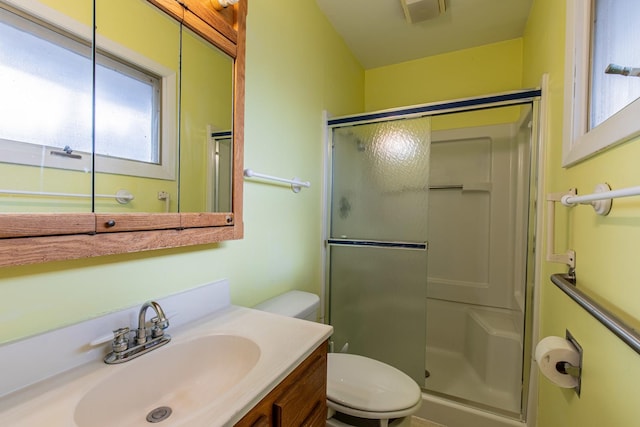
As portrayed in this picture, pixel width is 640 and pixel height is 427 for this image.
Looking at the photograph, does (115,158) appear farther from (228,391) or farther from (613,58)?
(613,58)

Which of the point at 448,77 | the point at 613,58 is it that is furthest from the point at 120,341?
the point at 448,77

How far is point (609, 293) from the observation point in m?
0.73

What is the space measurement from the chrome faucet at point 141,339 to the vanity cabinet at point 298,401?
378 millimetres

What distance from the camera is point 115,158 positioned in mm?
795

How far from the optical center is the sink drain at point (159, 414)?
726mm

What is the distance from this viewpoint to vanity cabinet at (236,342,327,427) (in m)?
0.67

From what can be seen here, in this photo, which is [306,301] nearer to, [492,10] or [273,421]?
[273,421]

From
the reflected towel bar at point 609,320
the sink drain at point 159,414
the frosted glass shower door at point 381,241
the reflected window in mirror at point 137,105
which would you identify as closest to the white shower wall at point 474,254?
the frosted glass shower door at point 381,241

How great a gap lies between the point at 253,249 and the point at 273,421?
0.73 metres

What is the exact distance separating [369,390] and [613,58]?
4.75 ft

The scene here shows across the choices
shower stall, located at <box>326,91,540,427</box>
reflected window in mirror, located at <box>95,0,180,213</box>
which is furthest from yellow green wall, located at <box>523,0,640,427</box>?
reflected window in mirror, located at <box>95,0,180,213</box>

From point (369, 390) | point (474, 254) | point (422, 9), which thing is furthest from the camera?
point (474, 254)

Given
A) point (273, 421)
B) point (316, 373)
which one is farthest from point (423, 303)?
point (273, 421)

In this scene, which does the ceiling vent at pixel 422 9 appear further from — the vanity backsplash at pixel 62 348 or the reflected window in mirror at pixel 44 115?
the vanity backsplash at pixel 62 348
